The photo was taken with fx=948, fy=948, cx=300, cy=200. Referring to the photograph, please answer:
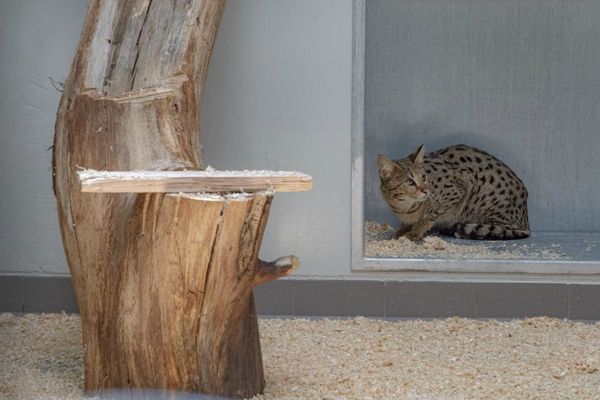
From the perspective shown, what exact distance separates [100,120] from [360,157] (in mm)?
1781

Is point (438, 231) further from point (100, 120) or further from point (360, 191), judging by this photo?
point (100, 120)

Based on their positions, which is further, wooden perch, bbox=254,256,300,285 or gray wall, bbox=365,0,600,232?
gray wall, bbox=365,0,600,232

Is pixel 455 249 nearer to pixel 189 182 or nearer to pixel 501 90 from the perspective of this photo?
pixel 501 90

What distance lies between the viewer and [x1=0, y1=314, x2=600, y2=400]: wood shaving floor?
391 cm

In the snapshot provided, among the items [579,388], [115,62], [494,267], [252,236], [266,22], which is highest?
[266,22]

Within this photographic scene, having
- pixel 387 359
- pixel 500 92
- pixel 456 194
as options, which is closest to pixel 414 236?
pixel 456 194

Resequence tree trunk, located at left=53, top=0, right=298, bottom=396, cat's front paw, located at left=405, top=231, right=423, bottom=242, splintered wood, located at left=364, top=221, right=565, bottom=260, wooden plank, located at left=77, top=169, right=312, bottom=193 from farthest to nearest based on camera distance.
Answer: cat's front paw, located at left=405, top=231, right=423, bottom=242, splintered wood, located at left=364, top=221, right=565, bottom=260, tree trunk, located at left=53, top=0, right=298, bottom=396, wooden plank, located at left=77, top=169, right=312, bottom=193

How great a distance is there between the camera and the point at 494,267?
17.2 feet

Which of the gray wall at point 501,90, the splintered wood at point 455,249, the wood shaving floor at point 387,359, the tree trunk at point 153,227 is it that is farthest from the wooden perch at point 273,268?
the gray wall at point 501,90

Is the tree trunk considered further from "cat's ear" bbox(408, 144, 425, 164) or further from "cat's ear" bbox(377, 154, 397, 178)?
"cat's ear" bbox(408, 144, 425, 164)

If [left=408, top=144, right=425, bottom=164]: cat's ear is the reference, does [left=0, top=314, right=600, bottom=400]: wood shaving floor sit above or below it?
below

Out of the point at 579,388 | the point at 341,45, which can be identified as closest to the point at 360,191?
the point at 341,45

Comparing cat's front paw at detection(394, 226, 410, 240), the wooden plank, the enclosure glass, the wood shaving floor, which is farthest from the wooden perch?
the enclosure glass

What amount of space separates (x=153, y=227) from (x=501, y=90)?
4.50m
